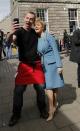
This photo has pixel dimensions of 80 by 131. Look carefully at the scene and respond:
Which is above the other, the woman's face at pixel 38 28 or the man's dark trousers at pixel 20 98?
the woman's face at pixel 38 28

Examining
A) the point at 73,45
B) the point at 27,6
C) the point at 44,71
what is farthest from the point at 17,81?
the point at 27,6

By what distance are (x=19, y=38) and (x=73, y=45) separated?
3.05 meters

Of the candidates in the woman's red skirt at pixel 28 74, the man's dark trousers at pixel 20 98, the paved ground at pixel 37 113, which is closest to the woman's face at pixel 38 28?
the woman's red skirt at pixel 28 74

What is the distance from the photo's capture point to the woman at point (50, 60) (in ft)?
19.0

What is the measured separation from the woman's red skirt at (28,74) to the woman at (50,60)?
0.14 m

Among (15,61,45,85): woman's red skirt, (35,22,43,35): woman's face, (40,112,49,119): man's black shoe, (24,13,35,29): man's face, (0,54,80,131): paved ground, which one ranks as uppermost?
(24,13,35,29): man's face

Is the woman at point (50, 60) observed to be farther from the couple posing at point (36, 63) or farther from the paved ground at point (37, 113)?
the paved ground at point (37, 113)

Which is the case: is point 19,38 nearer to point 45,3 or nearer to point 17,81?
point 17,81

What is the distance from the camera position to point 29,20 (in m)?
5.65

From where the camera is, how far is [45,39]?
19.0ft

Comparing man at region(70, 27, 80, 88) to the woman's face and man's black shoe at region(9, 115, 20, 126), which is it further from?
man's black shoe at region(9, 115, 20, 126)

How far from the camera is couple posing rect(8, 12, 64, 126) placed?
5742 mm

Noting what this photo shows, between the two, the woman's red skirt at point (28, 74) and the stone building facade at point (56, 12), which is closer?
the woman's red skirt at point (28, 74)

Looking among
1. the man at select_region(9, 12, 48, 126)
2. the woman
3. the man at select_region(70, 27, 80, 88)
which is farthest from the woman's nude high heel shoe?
the man at select_region(70, 27, 80, 88)
